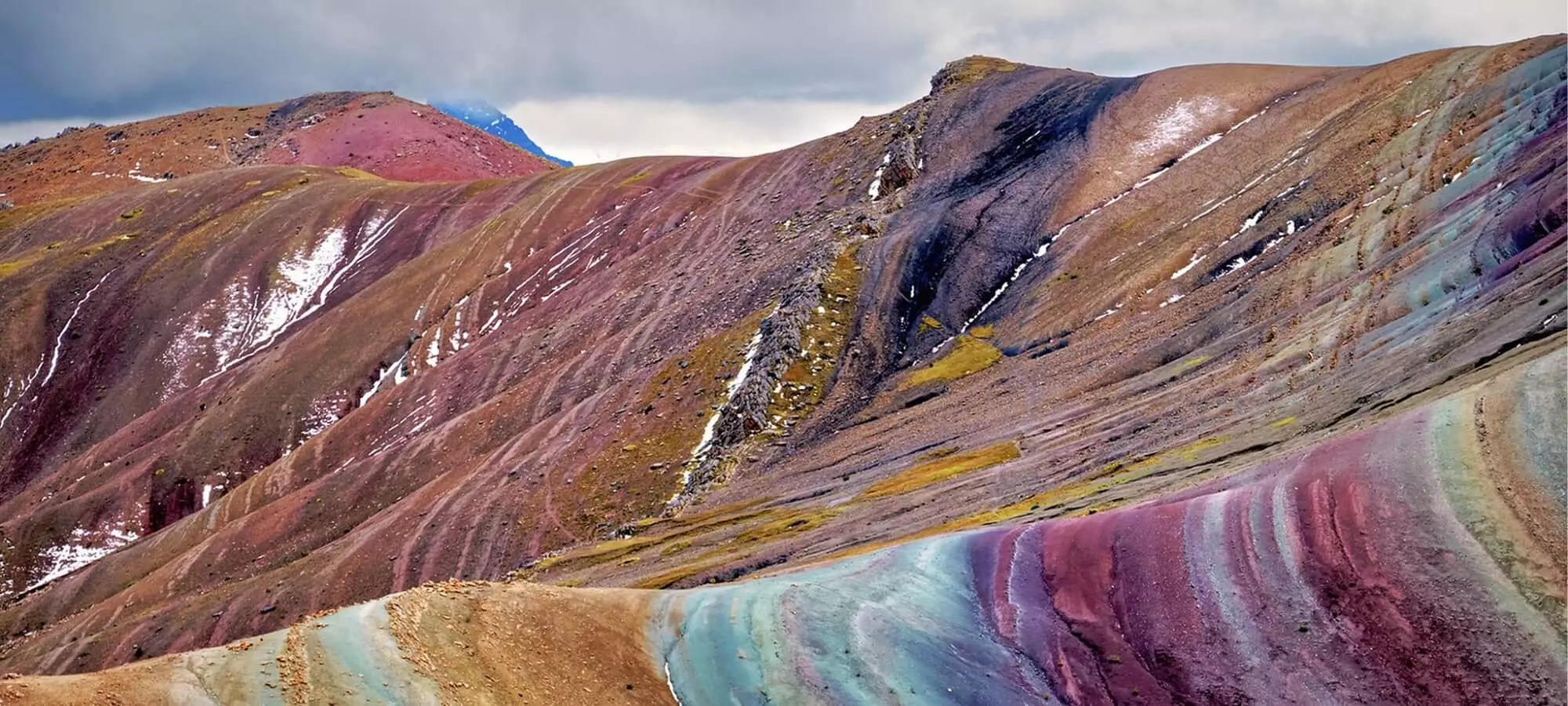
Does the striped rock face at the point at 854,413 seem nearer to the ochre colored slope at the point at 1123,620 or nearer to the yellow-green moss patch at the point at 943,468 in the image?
the ochre colored slope at the point at 1123,620

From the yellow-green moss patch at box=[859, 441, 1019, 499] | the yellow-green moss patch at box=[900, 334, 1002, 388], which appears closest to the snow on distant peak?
the yellow-green moss patch at box=[900, 334, 1002, 388]

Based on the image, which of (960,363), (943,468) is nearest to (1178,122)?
(960,363)

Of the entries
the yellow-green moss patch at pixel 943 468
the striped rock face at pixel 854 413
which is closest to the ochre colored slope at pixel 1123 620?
the striped rock face at pixel 854 413

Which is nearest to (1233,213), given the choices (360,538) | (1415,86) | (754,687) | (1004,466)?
(1415,86)

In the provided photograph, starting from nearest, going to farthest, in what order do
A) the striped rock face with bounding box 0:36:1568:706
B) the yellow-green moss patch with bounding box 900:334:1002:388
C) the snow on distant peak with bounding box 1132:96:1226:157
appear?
the striped rock face with bounding box 0:36:1568:706
the yellow-green moss patch with bounding box 900:334:1002:388
the snow on distant peak with bounding box 1132:96:1226:157

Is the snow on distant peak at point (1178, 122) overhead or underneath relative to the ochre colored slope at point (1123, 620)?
overhead

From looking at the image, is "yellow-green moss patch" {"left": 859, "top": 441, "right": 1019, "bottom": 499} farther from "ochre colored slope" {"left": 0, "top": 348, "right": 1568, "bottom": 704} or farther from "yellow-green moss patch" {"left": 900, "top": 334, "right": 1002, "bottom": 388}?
"ochre colored slope" {"left": 0, "top": 348, "right": 1568, "bottom": 704}

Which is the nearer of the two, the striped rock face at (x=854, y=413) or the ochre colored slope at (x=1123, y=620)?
the ochre colored slope at (x=1123, y=620)

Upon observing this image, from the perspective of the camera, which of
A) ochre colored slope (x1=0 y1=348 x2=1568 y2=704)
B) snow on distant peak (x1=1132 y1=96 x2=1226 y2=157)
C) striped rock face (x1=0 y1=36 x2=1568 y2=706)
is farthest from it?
snow on distant peak (x1=1132 y1=96 x2=1226 y2=157)

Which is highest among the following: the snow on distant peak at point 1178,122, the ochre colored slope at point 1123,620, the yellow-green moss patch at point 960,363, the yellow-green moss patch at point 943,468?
the snow on distant peak at point 1178,122
